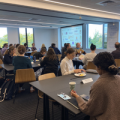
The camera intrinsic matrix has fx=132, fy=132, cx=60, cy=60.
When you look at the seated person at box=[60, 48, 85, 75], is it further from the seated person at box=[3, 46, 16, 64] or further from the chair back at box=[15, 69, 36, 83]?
the seated person at box=[3, 46, 16, 64]

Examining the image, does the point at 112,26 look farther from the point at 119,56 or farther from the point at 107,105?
the point at 107,105

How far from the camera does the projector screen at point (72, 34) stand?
9803 mm

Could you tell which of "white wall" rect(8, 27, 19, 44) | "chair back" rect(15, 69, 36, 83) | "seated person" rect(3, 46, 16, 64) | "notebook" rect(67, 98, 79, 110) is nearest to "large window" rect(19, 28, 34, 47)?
"white wall" rect(8, 27, 19, 44)

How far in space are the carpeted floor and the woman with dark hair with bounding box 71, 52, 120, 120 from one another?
1410 millimetres

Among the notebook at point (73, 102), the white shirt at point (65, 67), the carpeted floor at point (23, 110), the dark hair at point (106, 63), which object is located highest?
the dark hair at point (106, 63)

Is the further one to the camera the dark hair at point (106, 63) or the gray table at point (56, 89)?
the gray table at point (56, 89)

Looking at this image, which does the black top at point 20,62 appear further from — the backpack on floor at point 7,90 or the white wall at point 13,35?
the white wall at point 13,35

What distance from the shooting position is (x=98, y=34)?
370 inches

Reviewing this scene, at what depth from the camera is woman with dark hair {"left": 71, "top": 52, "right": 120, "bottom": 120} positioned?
1.17 meters

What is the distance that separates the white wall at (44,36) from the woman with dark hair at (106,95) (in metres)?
11.4

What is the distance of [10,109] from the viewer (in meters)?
2.81

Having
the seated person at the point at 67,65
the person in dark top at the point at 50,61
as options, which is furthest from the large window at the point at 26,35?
the seated person at the point at 67,65

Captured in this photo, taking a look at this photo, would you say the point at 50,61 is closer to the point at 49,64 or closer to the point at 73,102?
the point at 49,64

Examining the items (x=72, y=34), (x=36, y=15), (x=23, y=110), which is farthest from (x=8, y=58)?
(x=72, y=34)
